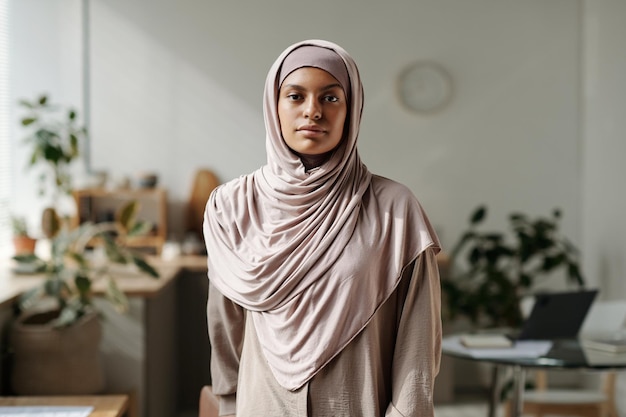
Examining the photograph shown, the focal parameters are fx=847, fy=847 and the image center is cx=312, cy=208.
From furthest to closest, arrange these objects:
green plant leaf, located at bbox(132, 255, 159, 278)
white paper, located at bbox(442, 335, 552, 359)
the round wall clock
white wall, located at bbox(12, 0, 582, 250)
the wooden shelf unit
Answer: the round wall clock < white wall, located at bbox(12, 0, 582, 250) < the wooden shelf unit < green plant leaf, located at bbox(132, 255, 159, 278) < white paper, located at bbox(442, 335, 552, 359)

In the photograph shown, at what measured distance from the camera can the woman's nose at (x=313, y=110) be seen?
1.47m

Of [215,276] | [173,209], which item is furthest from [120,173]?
[215,276]

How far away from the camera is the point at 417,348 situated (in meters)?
1.46

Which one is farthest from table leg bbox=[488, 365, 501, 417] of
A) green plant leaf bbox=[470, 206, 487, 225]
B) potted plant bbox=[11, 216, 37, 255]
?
potted plant bbox=[11, 216, 37, 255]

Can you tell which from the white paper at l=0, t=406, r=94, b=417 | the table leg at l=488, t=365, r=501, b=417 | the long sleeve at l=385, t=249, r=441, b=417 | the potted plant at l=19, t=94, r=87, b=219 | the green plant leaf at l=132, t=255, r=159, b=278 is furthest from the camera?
the potted plant at l=19, t=94, r=87, b=219

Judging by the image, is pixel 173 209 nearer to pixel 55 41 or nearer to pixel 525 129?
pixel 55 41

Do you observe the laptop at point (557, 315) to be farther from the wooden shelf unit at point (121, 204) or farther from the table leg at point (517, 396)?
the wooden shelf unit at point (121, 204)

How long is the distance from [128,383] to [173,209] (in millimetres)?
1430

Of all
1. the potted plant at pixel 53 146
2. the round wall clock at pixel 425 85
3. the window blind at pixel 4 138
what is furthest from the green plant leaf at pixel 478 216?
the window blind at pixel 4 138

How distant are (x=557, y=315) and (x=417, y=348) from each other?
1.99 m

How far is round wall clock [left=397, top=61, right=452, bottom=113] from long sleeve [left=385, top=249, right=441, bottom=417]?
11.7 feet

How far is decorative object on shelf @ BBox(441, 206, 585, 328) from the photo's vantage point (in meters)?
4.55

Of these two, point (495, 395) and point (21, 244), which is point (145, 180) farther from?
point (495, 395)

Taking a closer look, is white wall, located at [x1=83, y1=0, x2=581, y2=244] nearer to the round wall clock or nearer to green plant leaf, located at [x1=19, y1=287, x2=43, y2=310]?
the round wall clock
